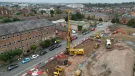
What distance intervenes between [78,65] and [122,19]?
66.5 meters

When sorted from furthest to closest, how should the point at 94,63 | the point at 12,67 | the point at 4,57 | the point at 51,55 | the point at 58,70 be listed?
1. the point at 51,55
2. the point at 94,63
3. the point at 4,57
4. the point at 12,67
5. the point at 58,70

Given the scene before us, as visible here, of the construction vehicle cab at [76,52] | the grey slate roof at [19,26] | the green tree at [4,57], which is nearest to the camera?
the green tree at [4,57]

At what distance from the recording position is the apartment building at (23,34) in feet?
123

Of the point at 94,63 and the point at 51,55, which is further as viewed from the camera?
the point at 51,55

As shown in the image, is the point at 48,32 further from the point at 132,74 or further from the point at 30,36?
the point at 132,74

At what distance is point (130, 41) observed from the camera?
166 feet

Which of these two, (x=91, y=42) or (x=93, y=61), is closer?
(x=93, y=61)

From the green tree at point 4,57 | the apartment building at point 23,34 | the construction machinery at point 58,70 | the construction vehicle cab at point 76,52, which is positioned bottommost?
the construction machinery at point 58,70

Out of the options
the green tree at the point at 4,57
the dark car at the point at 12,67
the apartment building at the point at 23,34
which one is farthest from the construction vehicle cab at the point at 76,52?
the green tree at the point at 4,57

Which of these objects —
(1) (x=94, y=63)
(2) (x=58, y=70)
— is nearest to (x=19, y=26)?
(2) (x=58, y=70)

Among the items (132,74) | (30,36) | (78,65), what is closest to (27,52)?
(30,36)

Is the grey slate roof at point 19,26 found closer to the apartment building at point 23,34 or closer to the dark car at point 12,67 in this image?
the apartment building at point 23,34

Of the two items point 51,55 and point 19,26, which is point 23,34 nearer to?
point 19,26

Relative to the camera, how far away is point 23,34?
41156mm
